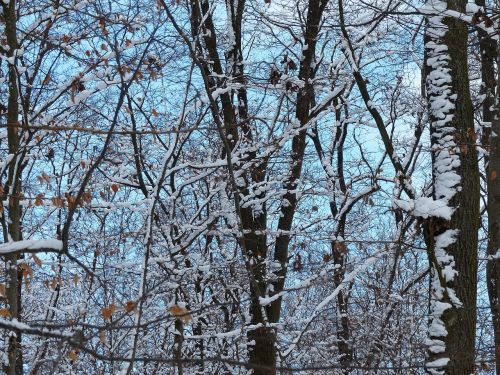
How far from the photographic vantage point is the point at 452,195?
571cm

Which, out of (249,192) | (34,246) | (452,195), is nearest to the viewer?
(34,246)

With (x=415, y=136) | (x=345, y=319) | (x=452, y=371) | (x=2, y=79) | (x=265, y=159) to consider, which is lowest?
(x=452, y=371)

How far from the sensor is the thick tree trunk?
17.9 ft

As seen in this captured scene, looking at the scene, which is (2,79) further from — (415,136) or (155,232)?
(415,136)

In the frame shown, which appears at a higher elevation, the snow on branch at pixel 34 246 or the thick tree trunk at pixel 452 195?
the thick tree trunk at pixel 452 195

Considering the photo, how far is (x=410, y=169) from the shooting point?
12.7m

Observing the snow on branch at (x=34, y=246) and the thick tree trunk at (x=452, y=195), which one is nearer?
the snow on branch at (x=34, y=246)

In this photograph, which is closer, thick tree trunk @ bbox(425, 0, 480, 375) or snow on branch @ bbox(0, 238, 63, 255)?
snow on branch @ bbox(0, 238, 63, 255)

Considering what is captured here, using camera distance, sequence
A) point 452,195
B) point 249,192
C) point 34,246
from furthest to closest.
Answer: point 249,192 < point 452,195 < point 34,246

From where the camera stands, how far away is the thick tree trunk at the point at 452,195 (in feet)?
17.9

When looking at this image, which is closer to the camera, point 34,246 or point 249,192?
point 34,246

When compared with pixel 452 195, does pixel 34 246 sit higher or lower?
lower

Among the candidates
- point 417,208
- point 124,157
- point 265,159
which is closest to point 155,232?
point 124,157

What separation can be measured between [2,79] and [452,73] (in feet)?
18.0
